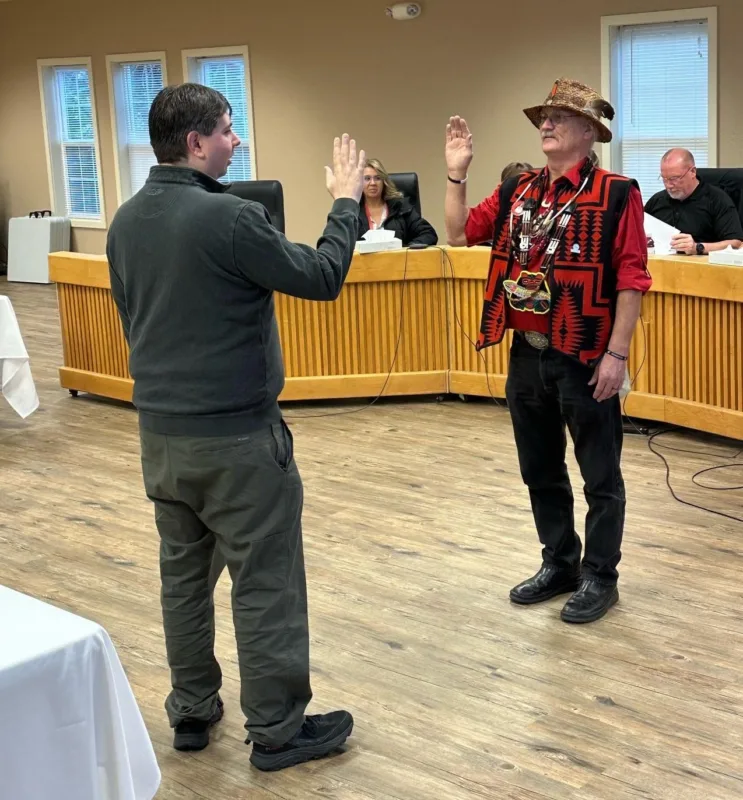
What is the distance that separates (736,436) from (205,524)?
2945 mm

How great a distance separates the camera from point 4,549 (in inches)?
158

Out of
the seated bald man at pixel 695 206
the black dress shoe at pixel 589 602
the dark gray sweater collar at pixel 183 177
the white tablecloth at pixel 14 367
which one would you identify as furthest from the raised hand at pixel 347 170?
the seated bald man at pixel 695 206

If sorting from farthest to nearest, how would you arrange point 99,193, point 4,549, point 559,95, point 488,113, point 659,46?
point 99,193 → point 488,113 → point 659,46 → point 4,549 → point 559,95

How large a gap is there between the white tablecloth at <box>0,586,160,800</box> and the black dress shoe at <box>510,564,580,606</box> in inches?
71.9

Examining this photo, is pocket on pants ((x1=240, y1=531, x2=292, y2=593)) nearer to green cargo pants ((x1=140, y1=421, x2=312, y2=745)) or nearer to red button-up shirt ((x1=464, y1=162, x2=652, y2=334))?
green cargo pants ((x1=140, y1=421, x2=312, y2=745))

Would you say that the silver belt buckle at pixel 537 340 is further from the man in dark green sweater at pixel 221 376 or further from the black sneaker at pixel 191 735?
the black sneaker at pixel 191 735

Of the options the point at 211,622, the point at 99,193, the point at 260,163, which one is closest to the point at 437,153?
the point at 260,163

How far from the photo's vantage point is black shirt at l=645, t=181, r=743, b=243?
18.3 ft

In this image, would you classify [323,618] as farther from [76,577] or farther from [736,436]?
[736,436]

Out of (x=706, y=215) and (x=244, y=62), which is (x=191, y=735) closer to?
(x=706, y=215)

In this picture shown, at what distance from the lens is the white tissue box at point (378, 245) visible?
556 cm

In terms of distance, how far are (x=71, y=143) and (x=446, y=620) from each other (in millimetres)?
9836

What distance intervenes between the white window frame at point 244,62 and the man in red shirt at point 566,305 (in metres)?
7.19

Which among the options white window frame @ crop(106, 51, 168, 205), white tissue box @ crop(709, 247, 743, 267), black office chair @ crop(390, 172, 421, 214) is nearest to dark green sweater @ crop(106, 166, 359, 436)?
white tissue box @ crop(709, 247, 743, 267)
